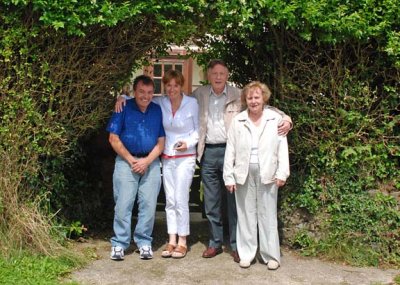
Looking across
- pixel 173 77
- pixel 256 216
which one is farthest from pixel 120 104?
pixel 256 216

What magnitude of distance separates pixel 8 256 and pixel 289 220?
278 centimetres

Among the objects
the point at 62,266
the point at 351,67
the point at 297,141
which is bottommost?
the point at 62,266

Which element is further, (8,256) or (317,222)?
(317,222)

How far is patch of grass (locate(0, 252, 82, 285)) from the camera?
4941 millimetres

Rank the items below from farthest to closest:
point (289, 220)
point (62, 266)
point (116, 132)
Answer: point (289, 220) → point (116, 132) → point (62, 266)

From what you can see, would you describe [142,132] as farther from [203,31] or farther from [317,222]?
[317,222]

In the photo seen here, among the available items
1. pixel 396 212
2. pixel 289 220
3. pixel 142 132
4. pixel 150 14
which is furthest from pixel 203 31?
pixel 396 212

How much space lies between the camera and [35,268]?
514cm

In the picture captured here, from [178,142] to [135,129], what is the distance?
438 millimetres

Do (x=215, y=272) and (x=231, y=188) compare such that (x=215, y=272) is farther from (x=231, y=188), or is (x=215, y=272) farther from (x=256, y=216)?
(x=231, y=188)

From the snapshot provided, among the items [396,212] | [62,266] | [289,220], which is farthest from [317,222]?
[62,266]

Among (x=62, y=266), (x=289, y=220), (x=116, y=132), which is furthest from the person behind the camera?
(x=289, y=220)

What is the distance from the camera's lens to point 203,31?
18.6 feet

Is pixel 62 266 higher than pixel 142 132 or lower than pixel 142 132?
lower
